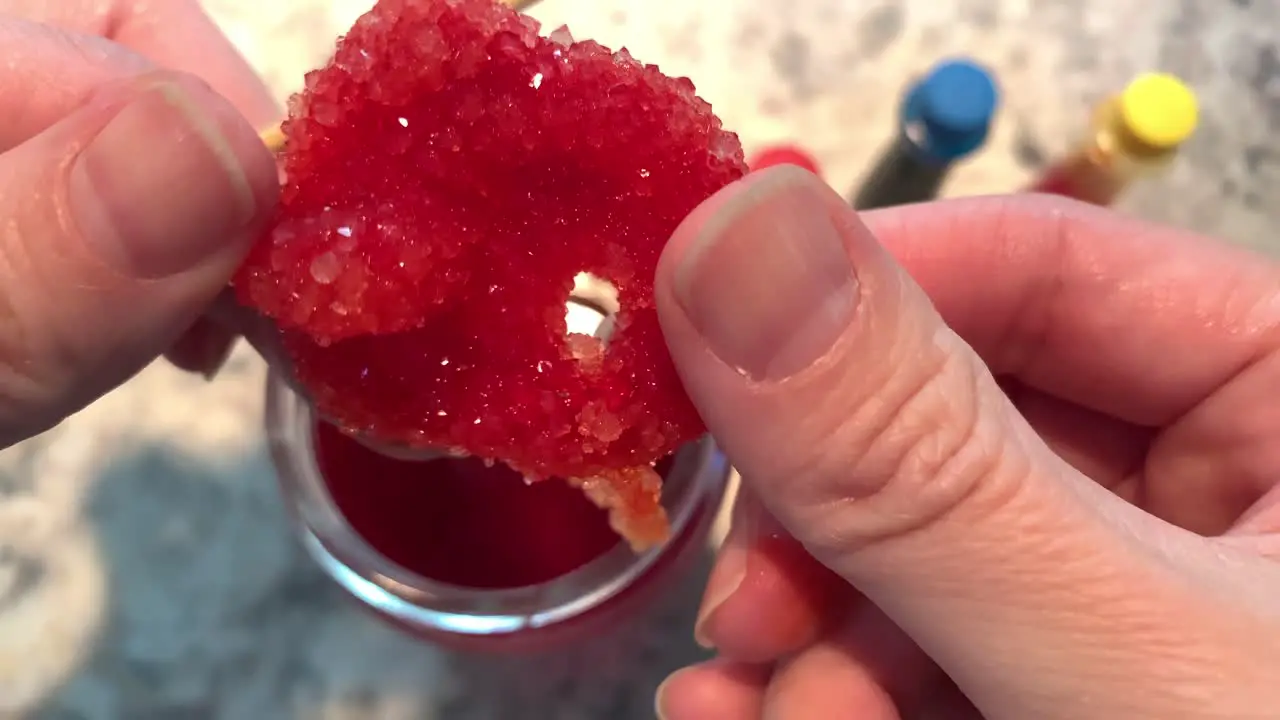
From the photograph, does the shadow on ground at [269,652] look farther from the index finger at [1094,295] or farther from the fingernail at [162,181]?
the fingernail at [162,181]

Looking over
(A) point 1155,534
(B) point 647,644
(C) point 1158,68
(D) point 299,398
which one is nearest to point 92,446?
(D) point 299,398

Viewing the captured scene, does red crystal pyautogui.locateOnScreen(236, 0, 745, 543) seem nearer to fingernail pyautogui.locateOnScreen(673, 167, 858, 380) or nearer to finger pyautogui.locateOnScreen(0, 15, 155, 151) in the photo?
fingernail pyautogui.locateOnScreen(673, 167, 858, 380)

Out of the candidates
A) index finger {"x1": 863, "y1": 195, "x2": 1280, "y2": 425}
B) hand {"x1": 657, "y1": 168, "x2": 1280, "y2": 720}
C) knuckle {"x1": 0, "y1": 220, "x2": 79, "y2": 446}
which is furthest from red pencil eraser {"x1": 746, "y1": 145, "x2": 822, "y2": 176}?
knuckle {"x1": 0, "y1": 220, "x2": 79, "y2": 446}

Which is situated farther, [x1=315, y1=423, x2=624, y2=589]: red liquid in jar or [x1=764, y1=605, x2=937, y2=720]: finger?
[x1=315, y1=423, x2=624, y2=589]: red liquid in jar

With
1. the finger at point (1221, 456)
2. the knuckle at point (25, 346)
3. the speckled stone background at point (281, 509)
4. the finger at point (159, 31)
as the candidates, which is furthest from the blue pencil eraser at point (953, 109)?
the knuckle at point (25, 346)

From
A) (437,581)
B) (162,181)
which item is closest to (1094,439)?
(437,581)

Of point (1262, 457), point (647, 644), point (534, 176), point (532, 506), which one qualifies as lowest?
point (647, 644)

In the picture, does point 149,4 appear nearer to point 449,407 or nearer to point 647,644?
point 449,407
